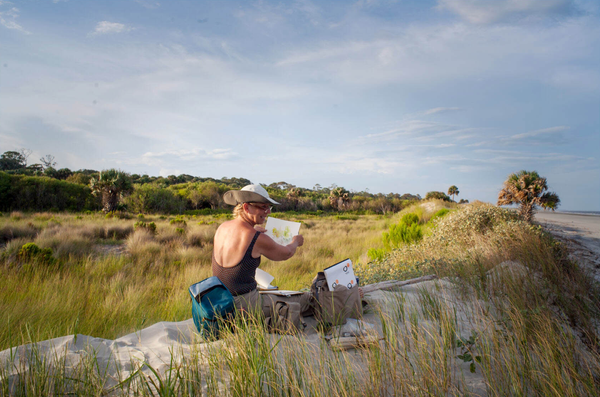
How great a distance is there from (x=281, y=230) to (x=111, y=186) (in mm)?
23297

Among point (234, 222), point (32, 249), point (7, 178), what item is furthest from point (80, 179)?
point (234, 222)

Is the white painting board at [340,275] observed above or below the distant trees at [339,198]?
below

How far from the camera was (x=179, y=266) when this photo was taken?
825 cm

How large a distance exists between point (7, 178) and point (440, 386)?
32281mm

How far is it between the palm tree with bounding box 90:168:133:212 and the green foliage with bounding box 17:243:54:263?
17794 millimetres

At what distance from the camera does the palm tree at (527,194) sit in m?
13.0

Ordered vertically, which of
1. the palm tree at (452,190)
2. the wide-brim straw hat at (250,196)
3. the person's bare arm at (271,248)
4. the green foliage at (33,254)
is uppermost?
the palm tree at (452,190)

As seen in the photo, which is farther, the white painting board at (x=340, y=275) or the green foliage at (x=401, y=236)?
the green foliage at (x=401, y=236)

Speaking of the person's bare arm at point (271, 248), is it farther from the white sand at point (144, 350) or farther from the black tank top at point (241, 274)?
the white sand at point (144, 350)

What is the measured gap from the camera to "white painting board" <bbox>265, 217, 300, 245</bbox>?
13.3 ft

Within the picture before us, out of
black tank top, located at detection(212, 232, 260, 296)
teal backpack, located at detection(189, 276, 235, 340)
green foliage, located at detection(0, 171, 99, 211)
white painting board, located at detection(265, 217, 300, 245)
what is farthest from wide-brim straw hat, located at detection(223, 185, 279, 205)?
green foliage, located at detection(0, 171, 99, 211)

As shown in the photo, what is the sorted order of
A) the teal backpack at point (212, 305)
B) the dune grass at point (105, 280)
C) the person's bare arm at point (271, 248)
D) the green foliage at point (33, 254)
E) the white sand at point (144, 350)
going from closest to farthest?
the white sand at point (144, 350), the teal backpack at point (212, 305), the person's bare arm at point (271, 248), the dune grass at point (105, 280), the green foliage at point (33, 254)

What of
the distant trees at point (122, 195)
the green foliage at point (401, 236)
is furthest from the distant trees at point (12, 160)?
the green foliage at point (401, 236)

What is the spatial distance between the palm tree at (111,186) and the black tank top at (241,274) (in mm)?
23379
